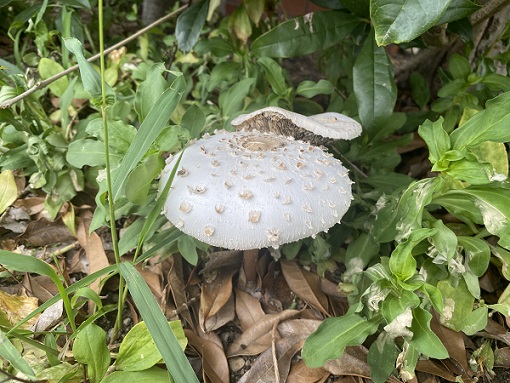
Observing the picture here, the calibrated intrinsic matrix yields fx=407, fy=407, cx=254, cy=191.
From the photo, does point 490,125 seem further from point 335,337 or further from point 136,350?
point 136,350

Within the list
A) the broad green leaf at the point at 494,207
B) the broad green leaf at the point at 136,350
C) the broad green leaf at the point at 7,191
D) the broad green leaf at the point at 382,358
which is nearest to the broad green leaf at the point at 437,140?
the broad green leaf at the point at 494,207

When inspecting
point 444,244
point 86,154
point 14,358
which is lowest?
point 444,244

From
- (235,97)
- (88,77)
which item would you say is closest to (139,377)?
(88,77)

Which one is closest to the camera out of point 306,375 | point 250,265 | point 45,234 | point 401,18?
point 401,18

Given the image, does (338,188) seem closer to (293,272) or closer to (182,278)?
(293,272)

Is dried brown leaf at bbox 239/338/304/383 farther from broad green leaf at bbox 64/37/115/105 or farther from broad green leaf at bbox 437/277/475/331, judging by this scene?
broad green leaf at bbox 64/37/115/105

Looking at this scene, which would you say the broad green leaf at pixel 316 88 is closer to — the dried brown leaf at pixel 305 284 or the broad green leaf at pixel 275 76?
the broad green leaf at pixel 275 76

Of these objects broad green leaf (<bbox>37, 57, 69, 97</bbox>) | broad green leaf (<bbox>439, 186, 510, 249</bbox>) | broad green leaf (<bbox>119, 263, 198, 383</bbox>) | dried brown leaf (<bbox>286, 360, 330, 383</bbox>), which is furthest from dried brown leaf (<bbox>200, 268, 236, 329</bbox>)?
broad green leaf (<bbox>37, 57, 69, 97</bbox>)
